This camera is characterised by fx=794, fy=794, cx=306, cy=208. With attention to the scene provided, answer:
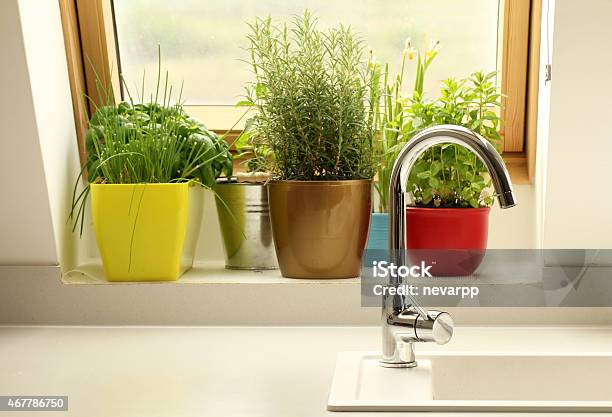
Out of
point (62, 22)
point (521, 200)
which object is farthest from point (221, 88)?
point (521, 200)

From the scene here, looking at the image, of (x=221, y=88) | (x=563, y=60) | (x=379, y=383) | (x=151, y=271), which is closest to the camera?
(x=379, y=383)

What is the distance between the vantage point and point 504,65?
1703mm

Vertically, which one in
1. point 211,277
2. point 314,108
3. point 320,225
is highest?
point 314,108

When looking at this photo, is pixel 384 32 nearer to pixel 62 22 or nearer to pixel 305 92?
pixel 305 92

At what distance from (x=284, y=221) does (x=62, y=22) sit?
66 centimetres

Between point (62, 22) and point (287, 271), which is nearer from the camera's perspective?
point (287, 271)

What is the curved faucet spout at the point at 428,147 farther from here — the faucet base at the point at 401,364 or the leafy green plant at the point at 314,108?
the leafy green plant at the point at 314,108

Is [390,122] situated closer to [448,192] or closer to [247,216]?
[448,192]

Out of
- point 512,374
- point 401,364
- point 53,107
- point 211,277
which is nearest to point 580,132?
point 512,374

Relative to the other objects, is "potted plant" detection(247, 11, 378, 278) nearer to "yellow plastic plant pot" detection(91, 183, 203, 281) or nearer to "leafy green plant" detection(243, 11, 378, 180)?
"leafy green plant" detection(243, 11, 378, 180)

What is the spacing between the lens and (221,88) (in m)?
1.85

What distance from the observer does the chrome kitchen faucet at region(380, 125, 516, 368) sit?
3.75 ft

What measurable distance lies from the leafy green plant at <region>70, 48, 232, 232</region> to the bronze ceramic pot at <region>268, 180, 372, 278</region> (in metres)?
0.18

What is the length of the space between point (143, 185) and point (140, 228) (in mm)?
85
